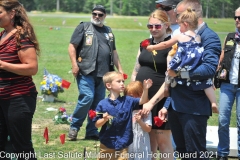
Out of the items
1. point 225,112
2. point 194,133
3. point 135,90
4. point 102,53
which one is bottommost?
point 225,112

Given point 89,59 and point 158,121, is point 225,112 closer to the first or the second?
point 158,121

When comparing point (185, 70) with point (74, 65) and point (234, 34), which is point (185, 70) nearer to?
point (234, 34)

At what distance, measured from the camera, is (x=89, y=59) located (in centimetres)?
703

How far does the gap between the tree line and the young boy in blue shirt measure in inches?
2521

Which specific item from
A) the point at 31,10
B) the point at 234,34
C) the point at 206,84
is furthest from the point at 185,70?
the point at 31,10

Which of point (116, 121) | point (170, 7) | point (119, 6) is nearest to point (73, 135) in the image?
point (116, 121)

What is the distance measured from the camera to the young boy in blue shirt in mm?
4844

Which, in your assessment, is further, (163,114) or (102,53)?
(102,53)

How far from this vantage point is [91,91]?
7.04 metres

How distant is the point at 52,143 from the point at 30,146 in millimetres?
2232

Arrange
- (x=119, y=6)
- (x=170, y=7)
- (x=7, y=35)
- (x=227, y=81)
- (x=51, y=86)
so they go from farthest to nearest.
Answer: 1. (x=119, y=6)
2. (x=51, y=86)
3. (x=227, y=81)
4. (x=170, y=7)
5. (x=7, y=35)

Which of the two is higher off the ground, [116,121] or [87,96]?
[116,121]

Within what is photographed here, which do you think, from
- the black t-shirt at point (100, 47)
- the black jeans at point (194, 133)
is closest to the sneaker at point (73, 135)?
the black t-shirt at point (100, 47)

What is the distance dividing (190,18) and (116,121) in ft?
4.32
